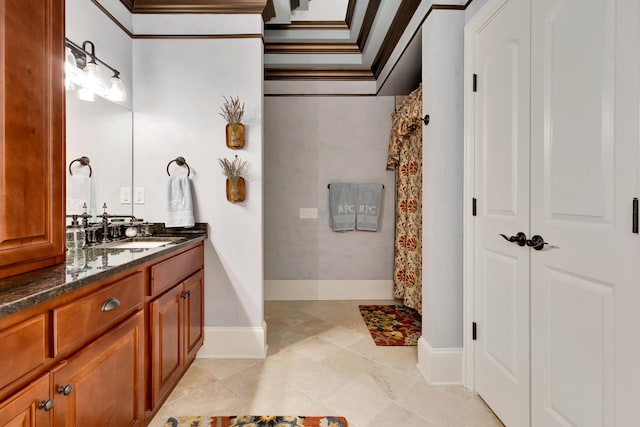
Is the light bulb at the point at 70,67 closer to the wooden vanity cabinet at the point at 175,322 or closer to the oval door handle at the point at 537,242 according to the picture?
the wooden vanity cabinet at the point at 175,322

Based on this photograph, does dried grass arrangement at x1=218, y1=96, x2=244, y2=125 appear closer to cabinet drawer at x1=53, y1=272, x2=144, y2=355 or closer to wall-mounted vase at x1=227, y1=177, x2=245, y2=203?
wall-mounted vase at x1=227, y1=177, x2=245, y2=203

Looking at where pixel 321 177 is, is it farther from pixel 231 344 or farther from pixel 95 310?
pixel 95 310

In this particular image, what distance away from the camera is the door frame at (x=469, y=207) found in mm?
1847

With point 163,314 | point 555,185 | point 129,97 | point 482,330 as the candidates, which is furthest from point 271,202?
point 555,185

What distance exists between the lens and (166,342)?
5.45 feet

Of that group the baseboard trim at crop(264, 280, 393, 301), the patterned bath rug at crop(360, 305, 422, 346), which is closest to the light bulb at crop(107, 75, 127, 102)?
the baseboard trim at crop(264, 280, 393, 301)

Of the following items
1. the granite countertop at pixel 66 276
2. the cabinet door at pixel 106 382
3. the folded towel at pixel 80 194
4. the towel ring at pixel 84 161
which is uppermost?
the towel ring at pixel 84 161

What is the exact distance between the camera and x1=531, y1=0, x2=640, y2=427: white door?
3.20 feet

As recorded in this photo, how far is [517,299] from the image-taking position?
4.87 feet

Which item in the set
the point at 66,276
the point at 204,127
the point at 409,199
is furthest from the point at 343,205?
the point at 66,276

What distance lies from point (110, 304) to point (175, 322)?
0.66 meters

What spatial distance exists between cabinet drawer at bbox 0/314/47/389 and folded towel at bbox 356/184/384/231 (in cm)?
292

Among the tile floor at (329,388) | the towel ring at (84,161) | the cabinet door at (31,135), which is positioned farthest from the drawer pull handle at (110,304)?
the towel ring at (84,161)

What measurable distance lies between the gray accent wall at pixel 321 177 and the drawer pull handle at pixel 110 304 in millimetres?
2350
